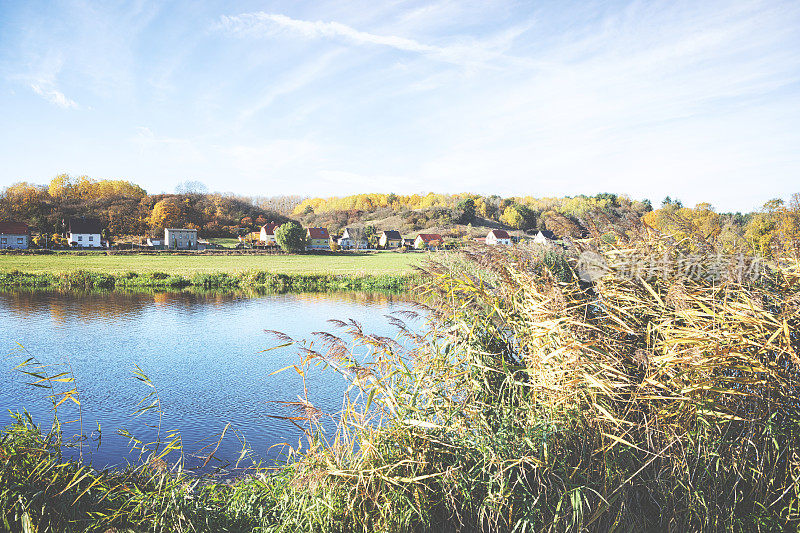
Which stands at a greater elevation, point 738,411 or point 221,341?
point 738,411

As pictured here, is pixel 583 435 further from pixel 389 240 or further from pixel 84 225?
pixel 389 240

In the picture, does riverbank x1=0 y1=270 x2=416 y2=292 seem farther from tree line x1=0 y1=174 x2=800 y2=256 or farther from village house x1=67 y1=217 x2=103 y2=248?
village house x1=67 y1=217 x2=103 y2=248

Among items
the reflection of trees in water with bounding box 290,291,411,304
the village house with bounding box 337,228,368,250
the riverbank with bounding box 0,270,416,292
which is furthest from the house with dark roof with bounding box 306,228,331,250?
the reflection of trees in water with bounding box 290,291,411,304

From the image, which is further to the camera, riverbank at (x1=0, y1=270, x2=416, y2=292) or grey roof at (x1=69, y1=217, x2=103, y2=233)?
grey roof at (x1=69, y1=217, x2=103, y2=233)

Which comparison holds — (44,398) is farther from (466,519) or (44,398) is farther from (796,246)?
(796,246)

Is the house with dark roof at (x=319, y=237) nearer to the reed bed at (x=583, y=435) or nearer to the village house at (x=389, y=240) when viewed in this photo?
the village house at (x=389, y=240)

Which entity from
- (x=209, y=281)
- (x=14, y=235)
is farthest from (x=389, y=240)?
(x=209, y=281)

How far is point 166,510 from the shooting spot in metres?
3.29

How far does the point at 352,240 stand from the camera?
9500cm

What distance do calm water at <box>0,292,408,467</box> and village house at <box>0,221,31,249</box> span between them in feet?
156

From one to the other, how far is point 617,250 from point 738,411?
1.39 metres

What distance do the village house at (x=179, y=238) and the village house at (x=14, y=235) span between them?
17616mm

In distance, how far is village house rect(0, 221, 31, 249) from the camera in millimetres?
61156

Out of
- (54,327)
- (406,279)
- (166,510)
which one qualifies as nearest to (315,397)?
(166,510)
